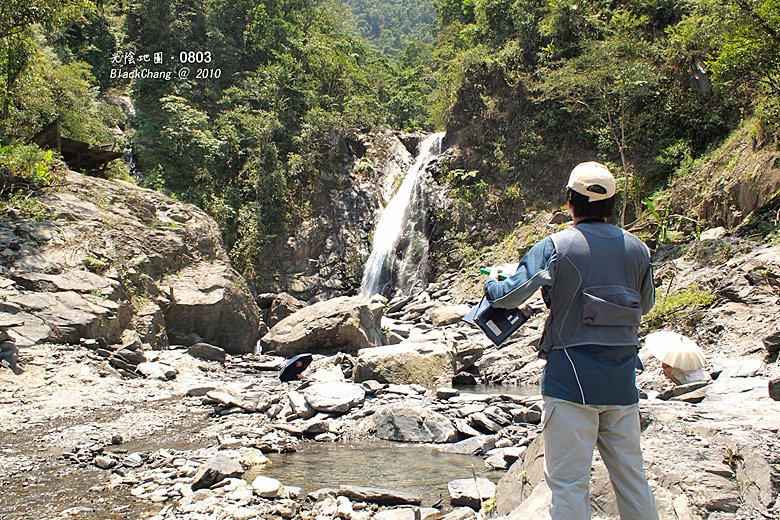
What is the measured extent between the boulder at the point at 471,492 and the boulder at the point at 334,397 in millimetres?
3332

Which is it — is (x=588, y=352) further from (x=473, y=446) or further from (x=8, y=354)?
(x=8, y=354)

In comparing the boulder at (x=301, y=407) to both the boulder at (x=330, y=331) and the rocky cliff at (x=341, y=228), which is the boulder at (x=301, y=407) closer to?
the boulder at (x=330, y=331)

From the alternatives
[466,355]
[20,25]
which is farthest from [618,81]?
[20,25]

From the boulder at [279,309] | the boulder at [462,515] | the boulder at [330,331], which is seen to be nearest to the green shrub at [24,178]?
the boulder at [330,331]

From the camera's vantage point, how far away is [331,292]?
2456 cm

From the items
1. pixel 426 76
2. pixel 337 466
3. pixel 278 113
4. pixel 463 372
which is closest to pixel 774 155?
pixel 463 372

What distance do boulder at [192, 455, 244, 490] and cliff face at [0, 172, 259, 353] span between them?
590 cm

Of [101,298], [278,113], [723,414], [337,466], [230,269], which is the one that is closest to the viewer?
[723,414]

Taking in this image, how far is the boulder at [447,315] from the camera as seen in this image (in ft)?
56.1

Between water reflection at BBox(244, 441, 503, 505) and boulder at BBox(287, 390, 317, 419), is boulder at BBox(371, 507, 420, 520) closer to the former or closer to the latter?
water reflection at BBox(244, 441, 503, 505)

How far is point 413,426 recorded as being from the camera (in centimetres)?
714

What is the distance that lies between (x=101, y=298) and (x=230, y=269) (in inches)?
227

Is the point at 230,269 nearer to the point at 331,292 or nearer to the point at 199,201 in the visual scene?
the point at 331,292

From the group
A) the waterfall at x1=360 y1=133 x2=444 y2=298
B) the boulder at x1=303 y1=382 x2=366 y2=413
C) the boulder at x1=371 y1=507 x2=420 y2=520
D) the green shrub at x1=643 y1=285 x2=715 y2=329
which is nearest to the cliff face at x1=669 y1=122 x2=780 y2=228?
the green shrub at x1=643 y1=285 x2=715 y2=329
